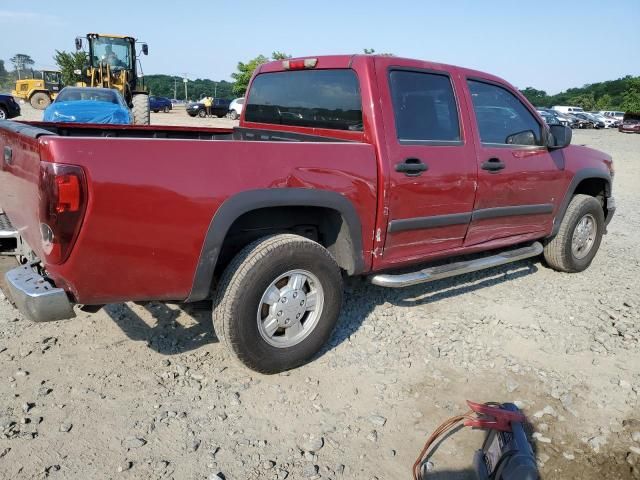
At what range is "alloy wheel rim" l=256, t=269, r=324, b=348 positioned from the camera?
3.08 meters

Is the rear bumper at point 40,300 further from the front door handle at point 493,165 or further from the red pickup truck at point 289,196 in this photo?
the front door handle at point 493,165

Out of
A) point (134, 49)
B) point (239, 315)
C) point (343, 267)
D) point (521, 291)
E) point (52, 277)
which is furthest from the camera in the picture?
point (134, 49)

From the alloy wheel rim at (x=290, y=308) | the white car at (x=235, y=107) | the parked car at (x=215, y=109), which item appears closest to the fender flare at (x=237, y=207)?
the alloy wheel rim at (x=290, y=308)

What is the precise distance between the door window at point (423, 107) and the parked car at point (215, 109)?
34675 mm

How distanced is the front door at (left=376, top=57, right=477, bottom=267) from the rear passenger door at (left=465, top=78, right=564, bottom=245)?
0.57ft

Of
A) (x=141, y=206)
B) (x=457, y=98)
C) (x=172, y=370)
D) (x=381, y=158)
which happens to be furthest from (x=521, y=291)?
(x=141, y=206)

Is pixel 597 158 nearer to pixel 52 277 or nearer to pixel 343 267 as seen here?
pixel 343 267

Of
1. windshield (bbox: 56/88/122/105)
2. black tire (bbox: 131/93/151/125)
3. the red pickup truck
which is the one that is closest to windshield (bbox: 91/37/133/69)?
black tire (bbox: 131/93/151/125)

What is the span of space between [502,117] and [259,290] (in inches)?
103

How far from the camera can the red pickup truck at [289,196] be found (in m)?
2.45

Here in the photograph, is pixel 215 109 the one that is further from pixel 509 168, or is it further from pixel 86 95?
pixel 509 168

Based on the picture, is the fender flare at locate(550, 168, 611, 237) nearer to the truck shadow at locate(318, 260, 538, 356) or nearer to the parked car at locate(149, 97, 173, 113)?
the truck shadow at locate(318, 260, 538, 356)

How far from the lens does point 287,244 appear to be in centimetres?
301

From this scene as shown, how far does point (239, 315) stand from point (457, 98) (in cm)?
228
